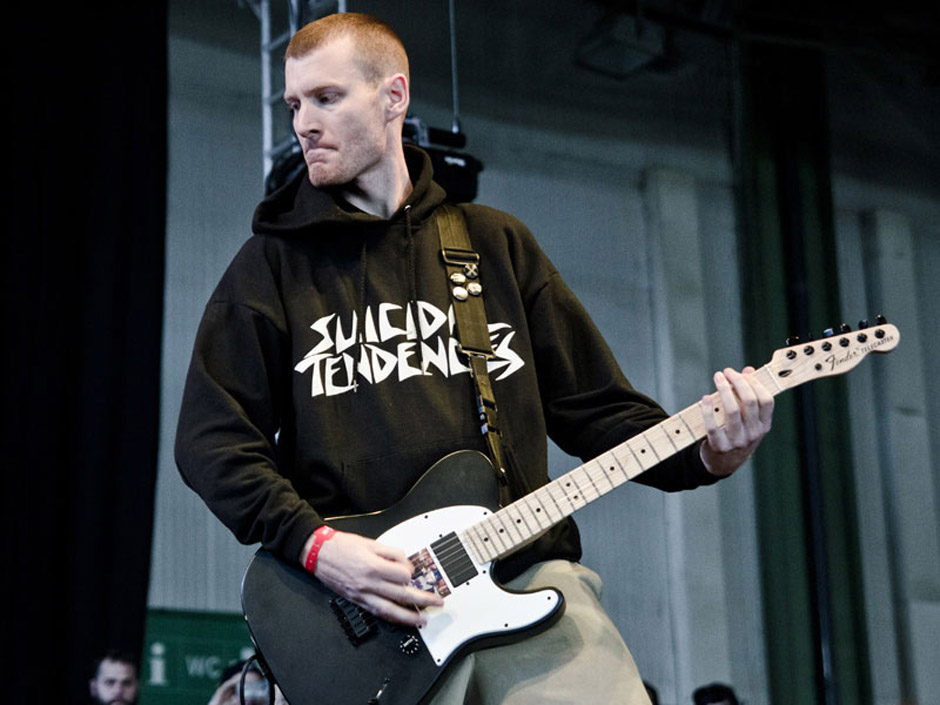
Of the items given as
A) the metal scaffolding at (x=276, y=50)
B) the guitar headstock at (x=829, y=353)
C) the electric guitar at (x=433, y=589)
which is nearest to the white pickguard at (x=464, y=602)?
the electric guitar at (x=433, y=589)

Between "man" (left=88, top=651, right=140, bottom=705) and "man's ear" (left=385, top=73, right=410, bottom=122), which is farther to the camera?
"man" (left=88, top=651, right=140, bottom=705)

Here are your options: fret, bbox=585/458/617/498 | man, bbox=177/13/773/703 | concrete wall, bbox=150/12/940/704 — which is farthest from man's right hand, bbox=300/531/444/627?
concrete wall, bbox=150/12/940/704

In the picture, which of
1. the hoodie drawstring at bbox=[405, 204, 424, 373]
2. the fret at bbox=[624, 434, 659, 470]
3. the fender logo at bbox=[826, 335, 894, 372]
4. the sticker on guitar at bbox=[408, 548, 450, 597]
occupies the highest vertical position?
the hoodie drawstring at bbox=[405, 204, 424, 373]

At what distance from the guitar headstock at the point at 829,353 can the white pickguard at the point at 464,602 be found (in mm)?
550

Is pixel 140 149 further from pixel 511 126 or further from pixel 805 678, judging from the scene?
pixel 805 678

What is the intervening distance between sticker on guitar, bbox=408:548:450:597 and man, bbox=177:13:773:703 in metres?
0.04

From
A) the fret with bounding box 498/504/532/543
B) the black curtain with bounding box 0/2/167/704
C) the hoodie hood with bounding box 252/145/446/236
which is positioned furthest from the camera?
the black curtain with bounding box 0/2/167/704

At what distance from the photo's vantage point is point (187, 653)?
4.79 m

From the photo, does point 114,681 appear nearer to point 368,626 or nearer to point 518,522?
point 368,626

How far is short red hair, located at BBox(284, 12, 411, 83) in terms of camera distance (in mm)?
2164

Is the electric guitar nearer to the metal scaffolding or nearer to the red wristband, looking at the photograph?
the red wristband

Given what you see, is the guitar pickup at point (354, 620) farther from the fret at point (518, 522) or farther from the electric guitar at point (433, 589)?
the fret at point (518, 522)

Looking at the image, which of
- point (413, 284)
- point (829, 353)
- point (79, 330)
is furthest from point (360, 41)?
point (79, 330)

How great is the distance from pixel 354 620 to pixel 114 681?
2719mm
